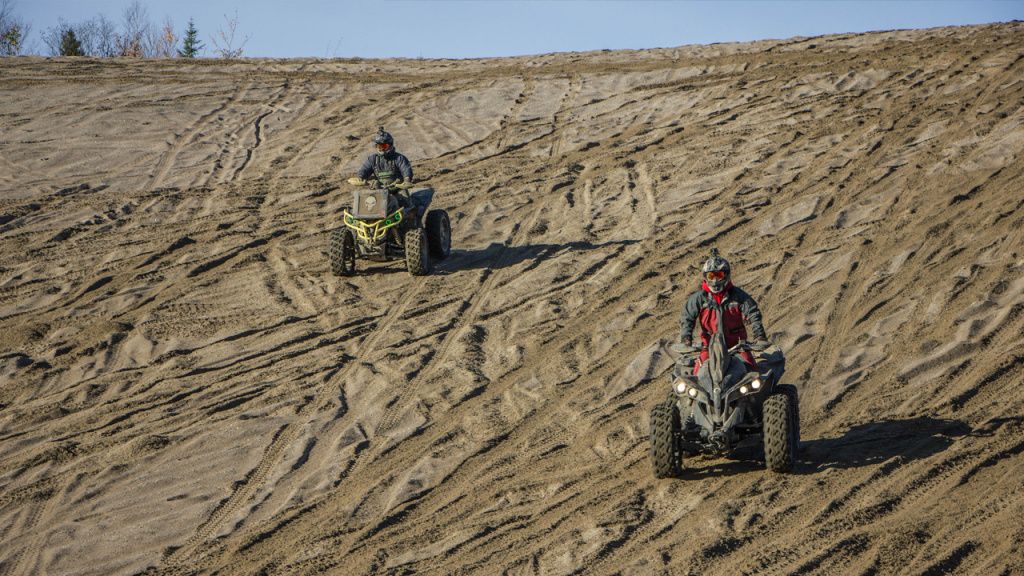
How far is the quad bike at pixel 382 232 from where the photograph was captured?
1473 cm

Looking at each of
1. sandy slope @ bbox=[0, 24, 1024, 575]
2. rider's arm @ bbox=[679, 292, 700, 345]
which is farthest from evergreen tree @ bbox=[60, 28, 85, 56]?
rider's arm @ bbox=[679, 292, 700, 345]

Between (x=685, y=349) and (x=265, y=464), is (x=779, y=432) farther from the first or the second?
(x=265, y=464)

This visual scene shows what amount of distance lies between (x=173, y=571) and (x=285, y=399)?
3.41 metres

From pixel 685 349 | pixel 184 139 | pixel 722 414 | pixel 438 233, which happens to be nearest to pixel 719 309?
pixel 685 349

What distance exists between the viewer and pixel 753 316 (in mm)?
9062

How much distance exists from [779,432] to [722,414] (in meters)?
0.44

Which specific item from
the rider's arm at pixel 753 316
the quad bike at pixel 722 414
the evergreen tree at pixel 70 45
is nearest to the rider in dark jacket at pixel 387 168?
the rider's arm at pixel 753 316

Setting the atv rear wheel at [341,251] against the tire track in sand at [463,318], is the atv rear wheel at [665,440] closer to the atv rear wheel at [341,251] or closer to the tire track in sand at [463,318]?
the tire track in sand at [463,318]

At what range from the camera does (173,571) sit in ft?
27.2

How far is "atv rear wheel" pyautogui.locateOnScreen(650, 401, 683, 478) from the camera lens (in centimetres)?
869

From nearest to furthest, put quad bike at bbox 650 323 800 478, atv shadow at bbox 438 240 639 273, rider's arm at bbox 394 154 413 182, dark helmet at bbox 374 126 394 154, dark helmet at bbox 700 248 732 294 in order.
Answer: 1. quad bike at bbox 650 323 800 478
2. dark helmet at bbox 700 248 732 294
3. dark helmet at bbox 374 126 394 154
4. rider's arm at bbox 394 154 413 182
5. atv shadow at bbox 438 240 639 273

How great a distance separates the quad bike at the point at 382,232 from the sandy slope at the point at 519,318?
0.37 meters

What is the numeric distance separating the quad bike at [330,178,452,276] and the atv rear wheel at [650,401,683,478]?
21.7 ft

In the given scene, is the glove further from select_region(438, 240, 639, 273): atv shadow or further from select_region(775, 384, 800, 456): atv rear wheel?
select_region(438, 240, 639, 273): atv shadow
